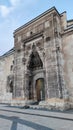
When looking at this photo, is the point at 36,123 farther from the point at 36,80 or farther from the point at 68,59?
the point at 36,80

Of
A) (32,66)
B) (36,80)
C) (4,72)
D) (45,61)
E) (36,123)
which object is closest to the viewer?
(36,123)

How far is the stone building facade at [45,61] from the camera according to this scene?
9.54 metres

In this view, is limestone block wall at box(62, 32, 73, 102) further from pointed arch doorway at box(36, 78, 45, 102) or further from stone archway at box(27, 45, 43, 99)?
pointed arch doorway at box(36, 78, 45, 102)

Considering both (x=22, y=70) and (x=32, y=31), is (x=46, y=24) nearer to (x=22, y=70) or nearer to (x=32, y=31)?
(x=32, y=31)

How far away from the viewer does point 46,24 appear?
1137cm

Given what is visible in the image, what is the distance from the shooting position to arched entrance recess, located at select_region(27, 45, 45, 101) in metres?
12.0

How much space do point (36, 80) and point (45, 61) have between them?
7.83ft

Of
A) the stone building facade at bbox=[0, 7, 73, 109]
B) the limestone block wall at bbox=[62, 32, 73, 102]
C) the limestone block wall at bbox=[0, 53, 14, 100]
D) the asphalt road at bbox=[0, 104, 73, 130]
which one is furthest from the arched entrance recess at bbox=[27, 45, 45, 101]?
the asphalt road at bbox=[0, 104, 73, 130]

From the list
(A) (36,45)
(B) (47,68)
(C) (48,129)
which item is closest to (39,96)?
(B) (47,68)

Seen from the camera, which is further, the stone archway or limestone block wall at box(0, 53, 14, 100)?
limestone block wall at box(0, 53, 14, 100)

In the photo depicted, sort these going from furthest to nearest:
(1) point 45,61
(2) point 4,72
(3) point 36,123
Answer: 1. (2) point 4,72
2. (1) point 45,61
3. (3) point 36,123

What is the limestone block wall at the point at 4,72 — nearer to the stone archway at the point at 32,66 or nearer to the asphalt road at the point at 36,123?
the stone archway at the point at 32,66

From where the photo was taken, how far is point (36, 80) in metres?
12.1

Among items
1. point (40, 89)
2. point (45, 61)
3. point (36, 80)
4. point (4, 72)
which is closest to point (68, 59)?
point (45, 61)
